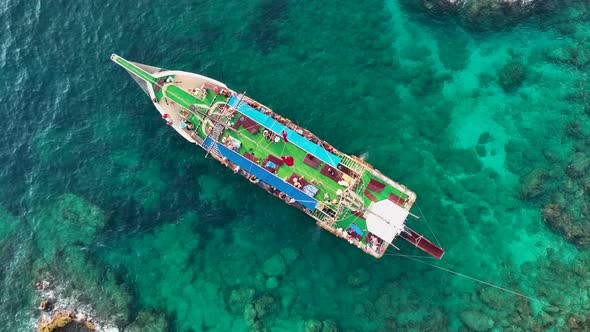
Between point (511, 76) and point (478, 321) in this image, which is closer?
point (478, 321)

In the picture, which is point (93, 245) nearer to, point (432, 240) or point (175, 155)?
point (175, 155)

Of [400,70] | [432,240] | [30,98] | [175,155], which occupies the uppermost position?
[400,70]

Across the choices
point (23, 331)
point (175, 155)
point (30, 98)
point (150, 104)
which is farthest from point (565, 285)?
point (30, 98)

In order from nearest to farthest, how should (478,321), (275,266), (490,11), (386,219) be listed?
(386,219), (478,321), (275,266), (490,11)

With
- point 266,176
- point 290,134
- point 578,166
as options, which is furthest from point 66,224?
point 578,166

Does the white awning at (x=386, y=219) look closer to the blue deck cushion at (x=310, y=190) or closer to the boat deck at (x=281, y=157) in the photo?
the boat deck at (x=281, y=157)

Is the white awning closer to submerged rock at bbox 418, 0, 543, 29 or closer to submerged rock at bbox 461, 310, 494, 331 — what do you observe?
submerged rock at bbox 461, 310, 494, 331

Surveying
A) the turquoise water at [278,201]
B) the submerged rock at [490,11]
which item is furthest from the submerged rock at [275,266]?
the submerged rock at [490,11]

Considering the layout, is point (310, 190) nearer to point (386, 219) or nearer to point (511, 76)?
point (386, 219)

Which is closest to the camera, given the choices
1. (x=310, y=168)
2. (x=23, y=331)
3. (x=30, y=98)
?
(x=310, y=168)
